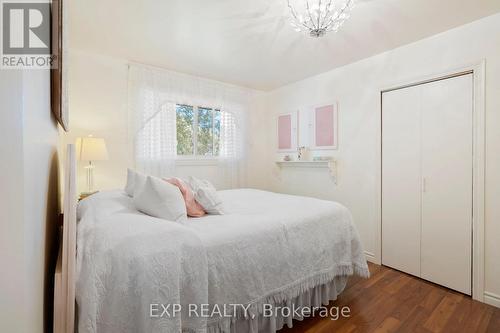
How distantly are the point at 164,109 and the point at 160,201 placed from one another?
2.22m

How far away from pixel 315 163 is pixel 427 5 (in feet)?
7.09

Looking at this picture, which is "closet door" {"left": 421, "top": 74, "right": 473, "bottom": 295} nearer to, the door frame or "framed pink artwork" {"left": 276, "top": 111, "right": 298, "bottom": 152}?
the door frame

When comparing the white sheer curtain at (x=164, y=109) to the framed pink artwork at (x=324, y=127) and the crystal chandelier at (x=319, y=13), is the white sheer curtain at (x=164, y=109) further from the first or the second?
the crystal chandelier at (x=319, y=13)

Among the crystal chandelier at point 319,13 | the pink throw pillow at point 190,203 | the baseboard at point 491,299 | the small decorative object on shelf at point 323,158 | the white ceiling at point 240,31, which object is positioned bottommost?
the baseboard at point 491,299

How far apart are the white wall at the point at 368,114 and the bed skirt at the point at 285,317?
4.24ft

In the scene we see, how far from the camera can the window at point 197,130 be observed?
373cm

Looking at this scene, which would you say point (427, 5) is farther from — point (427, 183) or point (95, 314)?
point (95, 314)

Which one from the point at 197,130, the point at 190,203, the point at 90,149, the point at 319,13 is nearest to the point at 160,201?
the point at 190,203

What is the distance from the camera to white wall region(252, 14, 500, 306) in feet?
7.05

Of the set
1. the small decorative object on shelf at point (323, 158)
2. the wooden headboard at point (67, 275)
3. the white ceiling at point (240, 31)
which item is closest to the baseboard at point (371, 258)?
the small decorative object on shelf at point (323, 158)

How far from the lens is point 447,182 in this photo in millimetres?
2426

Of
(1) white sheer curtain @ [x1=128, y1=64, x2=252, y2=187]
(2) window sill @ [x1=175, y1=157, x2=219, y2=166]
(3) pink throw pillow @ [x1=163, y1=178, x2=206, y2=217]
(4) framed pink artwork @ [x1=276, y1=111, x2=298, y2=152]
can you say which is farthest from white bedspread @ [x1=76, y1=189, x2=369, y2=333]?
(4) framed pink artwork @ [x1=276, y1=111, x2=298, y2=152]

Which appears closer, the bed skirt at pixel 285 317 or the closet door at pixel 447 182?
the bed skirt at pixel 285 317

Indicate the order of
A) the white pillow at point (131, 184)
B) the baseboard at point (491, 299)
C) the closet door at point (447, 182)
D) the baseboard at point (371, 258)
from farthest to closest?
the baseboard at point (371, 258) → the closet door at point (447, 182) → the baseboard at point (491, 299) → the white pillow at point (131, 184)
